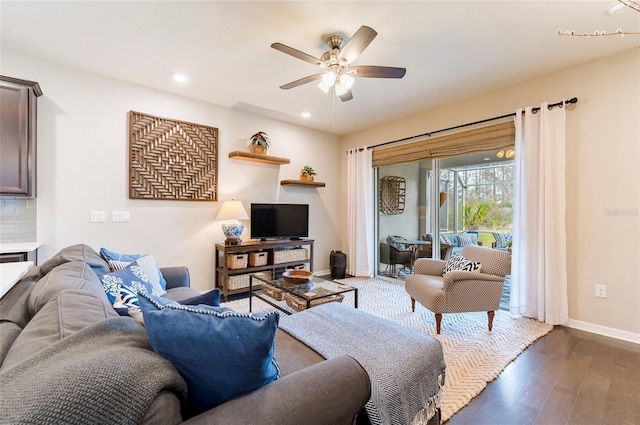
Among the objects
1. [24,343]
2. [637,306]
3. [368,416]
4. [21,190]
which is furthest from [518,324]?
[21,190]

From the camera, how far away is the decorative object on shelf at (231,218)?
3760mm

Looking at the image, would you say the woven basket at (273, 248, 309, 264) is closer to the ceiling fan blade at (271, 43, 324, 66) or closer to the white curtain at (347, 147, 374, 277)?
the white curtain at (347, 147, 374, 277)

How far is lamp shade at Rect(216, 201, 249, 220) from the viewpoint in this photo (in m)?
3.76

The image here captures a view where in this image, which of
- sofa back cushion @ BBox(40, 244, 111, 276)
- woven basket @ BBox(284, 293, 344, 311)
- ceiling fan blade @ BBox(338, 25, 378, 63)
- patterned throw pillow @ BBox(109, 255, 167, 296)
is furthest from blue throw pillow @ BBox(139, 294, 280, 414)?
ceiling fan blade @ BBox(338, 25, 378, 63)

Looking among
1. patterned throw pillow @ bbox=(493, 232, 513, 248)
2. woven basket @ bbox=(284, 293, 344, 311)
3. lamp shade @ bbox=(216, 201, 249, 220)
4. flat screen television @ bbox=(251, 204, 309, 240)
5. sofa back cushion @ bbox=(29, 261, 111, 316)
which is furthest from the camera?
flat screen television @ bbox=(251, 204, 309, 240)

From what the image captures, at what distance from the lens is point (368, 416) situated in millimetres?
1118

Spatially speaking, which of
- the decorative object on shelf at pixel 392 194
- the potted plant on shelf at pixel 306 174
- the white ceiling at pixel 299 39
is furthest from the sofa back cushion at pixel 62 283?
the decorative object on shelf at pixel 392 194

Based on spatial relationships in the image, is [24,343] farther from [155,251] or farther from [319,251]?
[319,251]

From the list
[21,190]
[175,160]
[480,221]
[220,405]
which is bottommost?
[220,405]

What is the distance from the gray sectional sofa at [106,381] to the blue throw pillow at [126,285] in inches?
16.9

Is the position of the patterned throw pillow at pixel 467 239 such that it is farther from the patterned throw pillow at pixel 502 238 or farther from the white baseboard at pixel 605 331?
the white baseboard at pixel 605 331

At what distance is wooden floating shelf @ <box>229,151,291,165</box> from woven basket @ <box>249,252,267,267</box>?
138 centimetres

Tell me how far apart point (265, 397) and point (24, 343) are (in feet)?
2.34

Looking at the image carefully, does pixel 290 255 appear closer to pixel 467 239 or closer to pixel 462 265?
pixel 462 265
